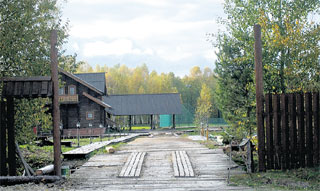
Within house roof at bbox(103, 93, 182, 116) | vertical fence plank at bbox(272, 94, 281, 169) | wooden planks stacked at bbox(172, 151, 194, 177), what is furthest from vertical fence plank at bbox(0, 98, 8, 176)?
house roof at bbox(103, 93, 182, 116)

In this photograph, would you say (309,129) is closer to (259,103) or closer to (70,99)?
(259,103)

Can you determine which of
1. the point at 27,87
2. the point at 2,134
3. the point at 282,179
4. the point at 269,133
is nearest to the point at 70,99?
the point at 2,134

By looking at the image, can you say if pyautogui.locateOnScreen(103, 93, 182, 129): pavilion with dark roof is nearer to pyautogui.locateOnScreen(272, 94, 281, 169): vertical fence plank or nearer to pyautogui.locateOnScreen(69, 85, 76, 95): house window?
pyautogui.locateOnScreen(69, 85, 76, 95): house window

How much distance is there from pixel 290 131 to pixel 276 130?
375 millimetres

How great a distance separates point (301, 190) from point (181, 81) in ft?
316

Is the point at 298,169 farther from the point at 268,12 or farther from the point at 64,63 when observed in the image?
the point at 64,63

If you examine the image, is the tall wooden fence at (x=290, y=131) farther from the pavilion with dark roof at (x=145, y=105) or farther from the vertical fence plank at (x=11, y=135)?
the pavilion with dark roof at (x=145, y=105)

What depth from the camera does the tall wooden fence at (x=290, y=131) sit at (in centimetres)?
1005

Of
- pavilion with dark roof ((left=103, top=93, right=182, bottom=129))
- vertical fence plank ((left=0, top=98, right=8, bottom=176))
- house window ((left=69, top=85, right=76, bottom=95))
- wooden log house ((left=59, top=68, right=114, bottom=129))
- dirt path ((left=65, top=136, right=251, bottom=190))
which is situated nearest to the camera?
dirt path ((left=65, top=136, right=251, bottom=190))

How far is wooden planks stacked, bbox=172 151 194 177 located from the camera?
10.2m

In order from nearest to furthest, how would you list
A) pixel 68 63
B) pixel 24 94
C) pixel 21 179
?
pixel 21 179 → pixel 24 94 → pixel 68 63

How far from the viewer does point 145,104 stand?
1973 inches

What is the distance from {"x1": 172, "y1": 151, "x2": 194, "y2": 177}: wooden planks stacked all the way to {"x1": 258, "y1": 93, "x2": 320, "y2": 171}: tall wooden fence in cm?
198

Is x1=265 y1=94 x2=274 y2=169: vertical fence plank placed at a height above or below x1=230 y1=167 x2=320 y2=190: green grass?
above
